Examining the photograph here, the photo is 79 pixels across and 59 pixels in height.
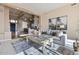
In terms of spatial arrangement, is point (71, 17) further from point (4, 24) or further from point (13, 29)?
point (4, 24)

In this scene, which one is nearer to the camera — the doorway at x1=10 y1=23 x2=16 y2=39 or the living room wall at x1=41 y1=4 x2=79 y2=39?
the living room wall at x1=41 y1=4 x2=79 y2=39

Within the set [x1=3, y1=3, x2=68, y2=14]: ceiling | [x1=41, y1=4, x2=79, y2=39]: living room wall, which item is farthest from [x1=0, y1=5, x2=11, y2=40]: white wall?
[x1=41, y1=4, x2=79, y2=39]: living room wall

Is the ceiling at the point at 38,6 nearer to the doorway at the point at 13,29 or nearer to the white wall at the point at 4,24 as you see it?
the white wall at the point at 4,24

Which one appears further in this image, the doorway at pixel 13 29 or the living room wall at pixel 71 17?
the doorway at pixel 13 29

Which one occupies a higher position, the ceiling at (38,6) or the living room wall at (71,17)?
the ceiling at (38,6)

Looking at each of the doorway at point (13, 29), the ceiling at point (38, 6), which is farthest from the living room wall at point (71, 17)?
the doorway at point (13, 29)

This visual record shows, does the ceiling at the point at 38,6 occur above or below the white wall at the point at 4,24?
above

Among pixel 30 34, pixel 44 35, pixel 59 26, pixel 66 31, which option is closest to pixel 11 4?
pixel 30 34

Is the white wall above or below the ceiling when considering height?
below

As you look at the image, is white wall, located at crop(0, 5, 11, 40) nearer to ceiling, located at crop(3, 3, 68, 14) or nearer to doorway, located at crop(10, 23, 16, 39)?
doorway, located at crop(10, 23, 16, 39)

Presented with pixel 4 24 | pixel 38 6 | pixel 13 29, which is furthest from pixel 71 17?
pixel 4 24
